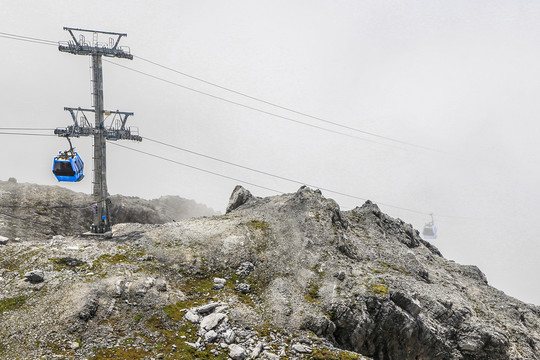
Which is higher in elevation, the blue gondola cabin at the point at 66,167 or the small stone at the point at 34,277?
the blue gondola cabin at the point at 66,167

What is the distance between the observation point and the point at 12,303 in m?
31.9

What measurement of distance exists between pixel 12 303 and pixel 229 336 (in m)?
18.3

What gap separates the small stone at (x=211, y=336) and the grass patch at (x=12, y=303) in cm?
1564

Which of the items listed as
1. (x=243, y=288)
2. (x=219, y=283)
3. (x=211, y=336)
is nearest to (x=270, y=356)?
(x=211, y=336)

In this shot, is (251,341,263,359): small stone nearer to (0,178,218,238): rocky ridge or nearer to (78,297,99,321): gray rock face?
(78,297,99,321): gray rock face

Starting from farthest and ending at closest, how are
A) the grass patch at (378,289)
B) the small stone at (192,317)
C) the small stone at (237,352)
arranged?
1. the grass patch at (378,289)
2. the small stone at (192,317)
3. the small stone at (237,352)

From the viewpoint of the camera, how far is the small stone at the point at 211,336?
31.9 meters

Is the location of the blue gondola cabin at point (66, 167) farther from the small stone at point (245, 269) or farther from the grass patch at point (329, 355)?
the grass patch at point (329, 355)

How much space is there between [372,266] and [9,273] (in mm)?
38267

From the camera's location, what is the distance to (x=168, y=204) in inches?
5527

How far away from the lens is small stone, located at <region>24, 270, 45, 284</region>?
3466 centimetres

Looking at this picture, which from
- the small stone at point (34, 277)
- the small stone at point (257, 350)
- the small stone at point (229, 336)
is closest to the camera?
the small stone at point (257, 350)

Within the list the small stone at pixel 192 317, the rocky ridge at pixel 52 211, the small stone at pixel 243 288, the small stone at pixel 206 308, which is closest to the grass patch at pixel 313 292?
the small stone at pixel 243 288

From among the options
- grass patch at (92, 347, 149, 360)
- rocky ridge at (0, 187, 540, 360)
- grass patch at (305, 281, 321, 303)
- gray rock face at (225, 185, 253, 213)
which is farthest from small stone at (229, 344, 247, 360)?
gray rock face at (225, 185, 253, 213)
